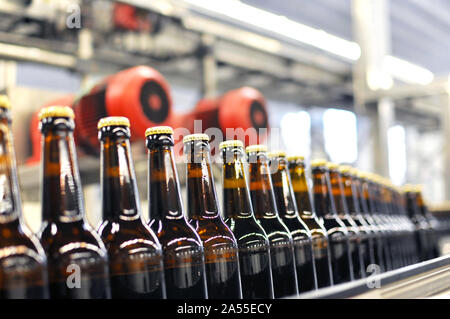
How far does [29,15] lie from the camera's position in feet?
6.68

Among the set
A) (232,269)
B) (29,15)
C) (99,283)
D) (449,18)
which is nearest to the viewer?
(99,283)

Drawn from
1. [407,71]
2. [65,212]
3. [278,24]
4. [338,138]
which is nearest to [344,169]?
[65,212]

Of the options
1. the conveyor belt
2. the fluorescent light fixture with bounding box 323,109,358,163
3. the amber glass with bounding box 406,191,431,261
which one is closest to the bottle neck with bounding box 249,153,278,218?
the conveyor belt

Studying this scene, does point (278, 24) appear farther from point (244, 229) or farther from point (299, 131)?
point (244, 229)

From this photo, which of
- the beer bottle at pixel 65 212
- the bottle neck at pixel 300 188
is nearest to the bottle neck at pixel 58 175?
the beer bottle at pixel 65 212

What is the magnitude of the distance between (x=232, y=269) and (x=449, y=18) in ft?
24.4

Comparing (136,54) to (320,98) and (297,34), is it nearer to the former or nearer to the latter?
(320,98)

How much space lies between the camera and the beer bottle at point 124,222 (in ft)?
1.72

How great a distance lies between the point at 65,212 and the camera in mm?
502

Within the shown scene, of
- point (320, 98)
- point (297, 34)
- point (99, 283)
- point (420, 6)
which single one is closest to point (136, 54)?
point (320, 98)

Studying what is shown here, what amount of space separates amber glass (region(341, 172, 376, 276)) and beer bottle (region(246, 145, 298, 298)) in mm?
302

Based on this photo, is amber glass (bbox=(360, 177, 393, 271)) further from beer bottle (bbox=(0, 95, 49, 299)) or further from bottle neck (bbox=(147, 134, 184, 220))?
beer bottle (bbox=(0, 95, 49, 299))

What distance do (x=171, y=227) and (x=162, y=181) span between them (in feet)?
0.19

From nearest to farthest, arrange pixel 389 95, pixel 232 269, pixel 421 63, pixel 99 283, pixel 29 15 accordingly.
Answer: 1. pixel 99 283
2. pixel 232 269
3. pixel 29 15
4. pixel 389 95
5. pixel 421 63
